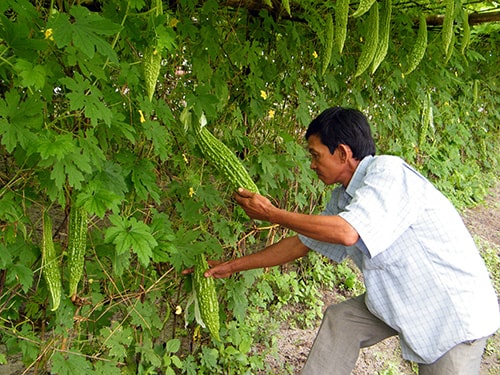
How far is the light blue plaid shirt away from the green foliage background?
0.78m

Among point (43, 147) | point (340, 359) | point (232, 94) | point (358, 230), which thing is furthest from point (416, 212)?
point (43, 147)

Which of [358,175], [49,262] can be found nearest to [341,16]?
[358,175]

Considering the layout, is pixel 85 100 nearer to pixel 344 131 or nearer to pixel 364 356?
pixel 344 131

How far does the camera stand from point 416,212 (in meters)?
2.24

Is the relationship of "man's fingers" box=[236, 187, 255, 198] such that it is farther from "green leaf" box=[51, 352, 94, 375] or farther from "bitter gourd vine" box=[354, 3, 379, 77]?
"bitter gourd vine" box=[354, 3, 379, 77]

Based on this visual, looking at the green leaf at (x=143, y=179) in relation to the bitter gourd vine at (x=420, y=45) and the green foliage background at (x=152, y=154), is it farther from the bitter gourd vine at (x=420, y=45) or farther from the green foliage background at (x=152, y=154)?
the bitter gourd vine at (x=420, y=45)

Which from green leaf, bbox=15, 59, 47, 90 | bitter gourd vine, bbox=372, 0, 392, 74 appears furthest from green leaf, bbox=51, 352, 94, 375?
bitter gourd vine, bbox=372, 0, 392, 74

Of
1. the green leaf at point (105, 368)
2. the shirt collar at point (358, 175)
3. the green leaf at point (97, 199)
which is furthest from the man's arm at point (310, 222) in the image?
the green leaf at point (105, 368)

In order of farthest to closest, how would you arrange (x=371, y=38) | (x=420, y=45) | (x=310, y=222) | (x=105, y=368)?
(x=420, y=45)
(x=371, y=38)
(x=105, y=368)
(x=310, y=222)

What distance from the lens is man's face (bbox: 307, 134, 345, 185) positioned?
94.3 inches

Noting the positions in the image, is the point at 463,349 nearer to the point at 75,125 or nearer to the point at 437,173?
the point at 75,125

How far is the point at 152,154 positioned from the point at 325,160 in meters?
0.80

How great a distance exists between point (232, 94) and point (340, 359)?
5.07ft

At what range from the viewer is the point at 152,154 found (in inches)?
97.7
